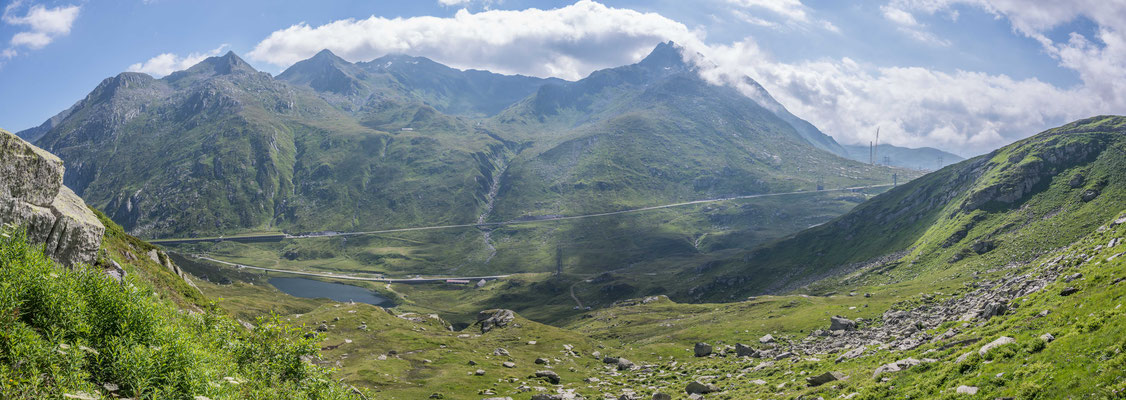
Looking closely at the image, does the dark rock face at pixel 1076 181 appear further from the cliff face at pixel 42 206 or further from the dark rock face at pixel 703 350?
the cliff face at pixel 42 206

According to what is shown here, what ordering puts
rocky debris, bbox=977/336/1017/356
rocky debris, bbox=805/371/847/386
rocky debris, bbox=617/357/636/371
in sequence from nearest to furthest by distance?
rocky debris, bbox=977/336/1017/356 < rocky debris, bbox=805/371/847/386 < rocky debris, bbox=617/357/636/371

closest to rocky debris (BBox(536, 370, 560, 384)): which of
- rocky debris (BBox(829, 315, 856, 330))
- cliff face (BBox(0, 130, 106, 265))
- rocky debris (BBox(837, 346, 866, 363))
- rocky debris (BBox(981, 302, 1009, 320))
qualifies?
rocky debris (BBox(837, 346, 866, 363))

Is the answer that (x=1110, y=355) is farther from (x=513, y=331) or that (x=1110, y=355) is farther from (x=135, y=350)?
(x=513, y=331)

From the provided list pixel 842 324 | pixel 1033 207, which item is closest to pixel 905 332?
pixel 842 324

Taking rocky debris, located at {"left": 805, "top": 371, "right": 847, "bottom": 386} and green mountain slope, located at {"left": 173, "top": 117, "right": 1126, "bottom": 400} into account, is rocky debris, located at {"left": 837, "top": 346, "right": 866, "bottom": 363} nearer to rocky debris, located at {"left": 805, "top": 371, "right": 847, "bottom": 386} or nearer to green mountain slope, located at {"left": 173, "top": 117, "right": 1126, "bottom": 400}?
green mountain slope, located at {"left": 173, "top": 117, "right": 1126, "bottom": 400}

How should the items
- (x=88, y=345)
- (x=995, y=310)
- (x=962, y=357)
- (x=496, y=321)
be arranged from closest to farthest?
(x=88, y=345), (x=962, y=357), (x=995, y=310), (x=496, y=321)

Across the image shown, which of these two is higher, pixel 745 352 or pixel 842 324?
pixel 842 324

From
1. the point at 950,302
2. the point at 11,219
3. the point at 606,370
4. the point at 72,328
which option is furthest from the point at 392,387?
the point at 950,302

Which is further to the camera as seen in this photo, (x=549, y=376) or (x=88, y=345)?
(x=549, y=376)

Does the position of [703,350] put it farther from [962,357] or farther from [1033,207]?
[1033,207]
